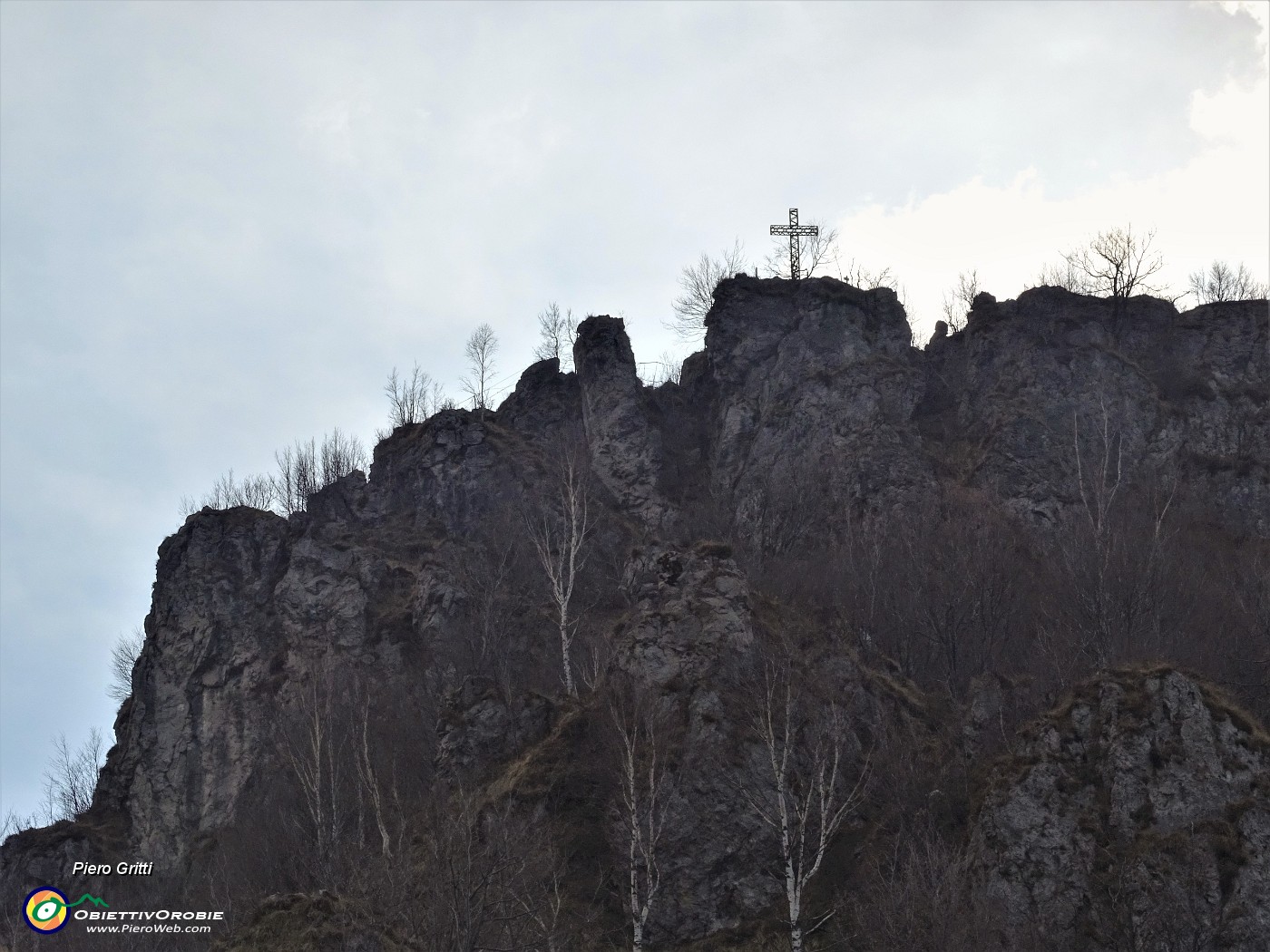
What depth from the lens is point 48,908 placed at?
4462 cm

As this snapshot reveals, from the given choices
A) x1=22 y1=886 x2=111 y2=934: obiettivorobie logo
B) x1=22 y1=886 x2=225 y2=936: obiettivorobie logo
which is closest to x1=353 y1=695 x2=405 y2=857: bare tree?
x1=22 y1=886 x2=225 y2=936: obiettivorobie logo

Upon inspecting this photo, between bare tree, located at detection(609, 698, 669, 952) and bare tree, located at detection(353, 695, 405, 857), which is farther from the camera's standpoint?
bare tree, located at detection(353, 695, 405, 857)

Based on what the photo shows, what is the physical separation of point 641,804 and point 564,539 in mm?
18414

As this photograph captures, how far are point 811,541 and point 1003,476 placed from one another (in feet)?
35.6

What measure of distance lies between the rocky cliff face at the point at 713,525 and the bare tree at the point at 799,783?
0.98 m

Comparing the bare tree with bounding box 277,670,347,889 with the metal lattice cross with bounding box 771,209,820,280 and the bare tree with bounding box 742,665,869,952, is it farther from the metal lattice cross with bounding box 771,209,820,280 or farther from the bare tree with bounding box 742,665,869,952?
the metal lattice cross with bounding box 771,209,820,280

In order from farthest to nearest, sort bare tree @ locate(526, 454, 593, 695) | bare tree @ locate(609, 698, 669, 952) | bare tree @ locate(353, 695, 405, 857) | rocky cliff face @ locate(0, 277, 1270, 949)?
bare tree @ locate(526, 454, 593, 695), bare tree @ locate(353, 695, 405, 857), rocky cliff face @ locate(0, 277, 1270, 949), bare tree @ locate(609, 698, 669, 952)

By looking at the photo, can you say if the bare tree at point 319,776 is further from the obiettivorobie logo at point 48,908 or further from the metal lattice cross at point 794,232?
the metal lattice cross at point 794,232

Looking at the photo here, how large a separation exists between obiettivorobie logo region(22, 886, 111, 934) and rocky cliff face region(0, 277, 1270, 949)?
3912 millimetres

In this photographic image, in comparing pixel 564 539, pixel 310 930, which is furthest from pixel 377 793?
pixel 564 539

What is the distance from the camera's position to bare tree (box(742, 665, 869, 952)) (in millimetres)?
30500

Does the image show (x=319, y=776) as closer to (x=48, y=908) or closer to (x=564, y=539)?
(x=48, y=908)

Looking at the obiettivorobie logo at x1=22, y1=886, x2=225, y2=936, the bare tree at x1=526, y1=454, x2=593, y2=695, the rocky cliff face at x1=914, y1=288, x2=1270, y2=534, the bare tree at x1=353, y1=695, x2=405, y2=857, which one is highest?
the rocky cliff face at x1=914, y1=288, x2=1270, y2=534

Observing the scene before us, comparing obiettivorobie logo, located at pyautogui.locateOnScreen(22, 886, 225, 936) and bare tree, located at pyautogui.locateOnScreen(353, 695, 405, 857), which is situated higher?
bare tree, located at pyautogui.locateOnScreen(353, 695, 405, 857)
